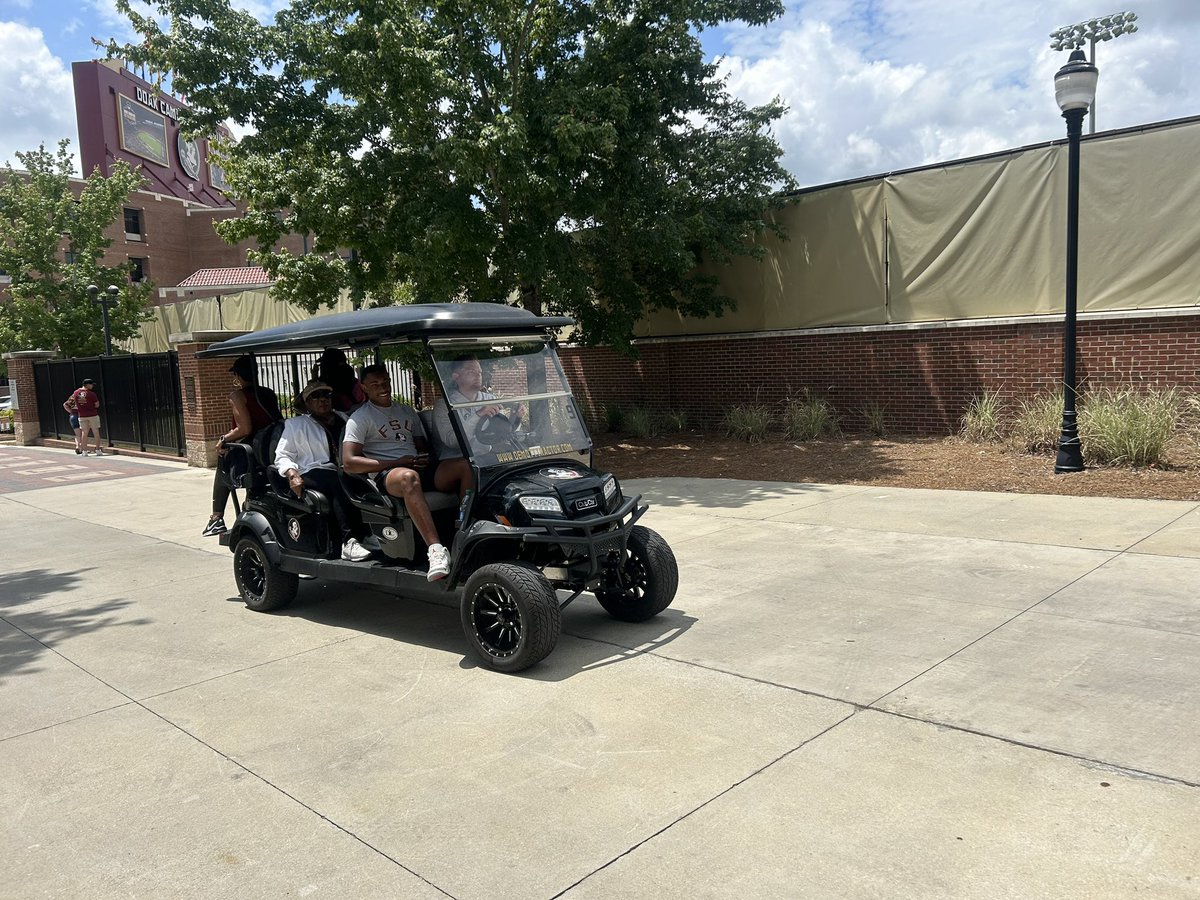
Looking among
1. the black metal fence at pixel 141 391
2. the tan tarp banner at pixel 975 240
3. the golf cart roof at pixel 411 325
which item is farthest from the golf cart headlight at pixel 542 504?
the black metal fence at pixel 141 391

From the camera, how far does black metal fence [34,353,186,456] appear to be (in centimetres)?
1797

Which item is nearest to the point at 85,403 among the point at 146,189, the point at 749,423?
the point at 749,423

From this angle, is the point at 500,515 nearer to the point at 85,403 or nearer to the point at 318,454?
the point at 318,454

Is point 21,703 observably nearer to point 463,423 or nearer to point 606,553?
point 463,423

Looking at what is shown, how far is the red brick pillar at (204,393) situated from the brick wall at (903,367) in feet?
22.4

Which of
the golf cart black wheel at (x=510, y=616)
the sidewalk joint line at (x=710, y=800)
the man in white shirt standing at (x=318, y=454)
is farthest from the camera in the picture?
the man in white shirt standing at (x=318, y=454)

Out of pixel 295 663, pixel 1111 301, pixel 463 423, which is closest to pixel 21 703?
pixel 295 663

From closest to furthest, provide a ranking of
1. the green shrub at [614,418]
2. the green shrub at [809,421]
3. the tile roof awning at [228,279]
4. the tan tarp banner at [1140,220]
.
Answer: the tan tarp banner at [1140,220]
the green shrub at [809,421]
the green shrub at [614,418]
the tile roof awning at [228,279]

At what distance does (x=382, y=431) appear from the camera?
619 centimetres

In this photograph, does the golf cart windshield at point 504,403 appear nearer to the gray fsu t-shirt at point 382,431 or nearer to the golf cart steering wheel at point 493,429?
the golf cart steering wheel at point 493,429

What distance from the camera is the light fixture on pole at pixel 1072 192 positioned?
9.76m

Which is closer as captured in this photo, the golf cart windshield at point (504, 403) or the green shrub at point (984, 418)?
the golf cart windshield at point (504, 403)

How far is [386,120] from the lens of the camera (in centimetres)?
1247

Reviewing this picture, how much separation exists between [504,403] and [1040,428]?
8.27 metres
